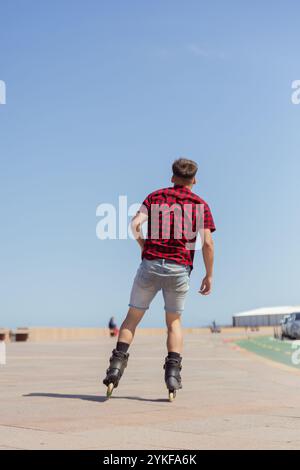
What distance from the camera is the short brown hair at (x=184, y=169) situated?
678 centimetres

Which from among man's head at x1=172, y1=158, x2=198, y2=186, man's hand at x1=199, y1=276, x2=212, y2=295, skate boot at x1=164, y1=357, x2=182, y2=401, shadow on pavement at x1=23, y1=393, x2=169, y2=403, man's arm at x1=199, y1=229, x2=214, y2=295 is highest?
man's head at x1=172, y1=158, x2=198, y2=186

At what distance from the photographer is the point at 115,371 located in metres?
6.31

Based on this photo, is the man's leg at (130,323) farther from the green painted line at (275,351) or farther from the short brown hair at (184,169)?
the green painted line at (275,351)

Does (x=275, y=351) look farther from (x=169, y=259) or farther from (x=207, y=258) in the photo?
(x=169, y=259)

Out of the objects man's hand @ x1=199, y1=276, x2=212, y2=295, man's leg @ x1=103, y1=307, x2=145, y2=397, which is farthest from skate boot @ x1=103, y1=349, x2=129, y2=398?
man's hand @ x1=199, y1=276, x2=212, y2=295

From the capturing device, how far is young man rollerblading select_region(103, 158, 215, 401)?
21.2 ft

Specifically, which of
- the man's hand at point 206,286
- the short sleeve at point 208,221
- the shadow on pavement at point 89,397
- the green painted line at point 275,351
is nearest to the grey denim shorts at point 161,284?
the man's hand at point 206,286

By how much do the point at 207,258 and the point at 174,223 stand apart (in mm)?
426

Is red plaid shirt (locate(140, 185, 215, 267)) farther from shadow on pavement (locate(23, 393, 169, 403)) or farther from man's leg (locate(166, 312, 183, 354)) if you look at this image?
shadow on pavement (locate(23, 393, 169, 403))

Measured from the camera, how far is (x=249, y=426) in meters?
4.70

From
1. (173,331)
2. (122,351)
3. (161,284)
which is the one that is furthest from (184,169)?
(122,351)

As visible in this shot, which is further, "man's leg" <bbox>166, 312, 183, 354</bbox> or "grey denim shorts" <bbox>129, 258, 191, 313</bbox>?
"man's leg" <bbox>166, 312, 183, 354</bbox>

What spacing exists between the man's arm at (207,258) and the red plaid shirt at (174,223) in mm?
88
